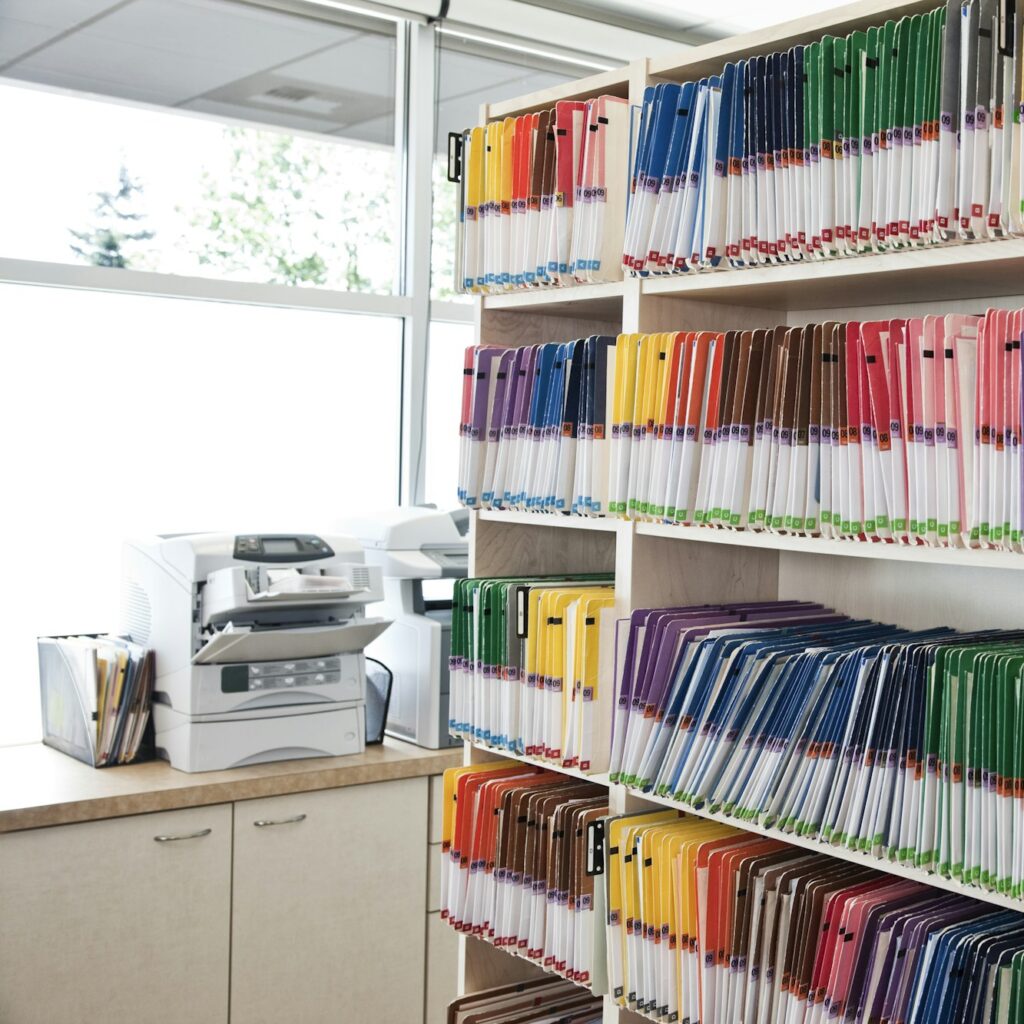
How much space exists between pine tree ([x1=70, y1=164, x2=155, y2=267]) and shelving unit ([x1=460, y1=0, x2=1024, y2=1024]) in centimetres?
154

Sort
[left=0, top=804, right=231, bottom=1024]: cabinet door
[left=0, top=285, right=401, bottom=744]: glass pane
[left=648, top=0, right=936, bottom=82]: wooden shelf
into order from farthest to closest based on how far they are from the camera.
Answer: [left=0, top=285, right=401, bottom=744]: glass pane
[left=0, top=804, right=231, bottom=1024]: cabinet door
[left=648, top=0, right=936, bottom=82]: wooden shelf

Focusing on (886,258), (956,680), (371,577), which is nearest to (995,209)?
(886,258)

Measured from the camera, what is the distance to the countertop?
277 cm

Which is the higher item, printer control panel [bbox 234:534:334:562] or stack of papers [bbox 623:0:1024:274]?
stack of papers [bbox 623:0:1024:274]

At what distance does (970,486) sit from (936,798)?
397mm

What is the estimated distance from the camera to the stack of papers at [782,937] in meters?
1.58

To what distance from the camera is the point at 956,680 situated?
62.1 inches

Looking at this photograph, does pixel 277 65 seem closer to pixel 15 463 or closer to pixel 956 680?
pixel 15 463

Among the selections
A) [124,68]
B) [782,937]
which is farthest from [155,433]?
[782,937]

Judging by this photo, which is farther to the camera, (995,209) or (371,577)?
(371,577)

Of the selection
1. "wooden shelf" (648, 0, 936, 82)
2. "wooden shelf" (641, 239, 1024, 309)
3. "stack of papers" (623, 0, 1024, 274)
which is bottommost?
"wooden shelf" (641, 239, 1024, 309)

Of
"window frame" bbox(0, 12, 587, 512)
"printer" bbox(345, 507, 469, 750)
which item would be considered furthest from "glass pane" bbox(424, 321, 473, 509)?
→ "printer" bbox(345, 507, 469, 750)

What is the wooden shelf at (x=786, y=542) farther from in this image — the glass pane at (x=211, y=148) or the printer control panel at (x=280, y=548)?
the glass pane at (x=211, y=148)

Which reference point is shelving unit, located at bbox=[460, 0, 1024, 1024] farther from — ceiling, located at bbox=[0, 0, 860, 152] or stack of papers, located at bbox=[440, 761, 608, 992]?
ceiling, located at bbox=[0, 0, 860, 152]
